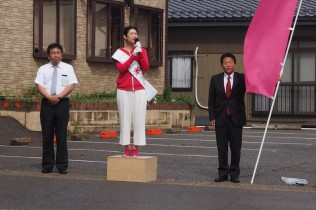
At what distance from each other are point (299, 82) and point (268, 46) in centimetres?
1964

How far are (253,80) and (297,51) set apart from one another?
1955 centimetres

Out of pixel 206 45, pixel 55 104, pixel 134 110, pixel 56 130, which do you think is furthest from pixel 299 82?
pixel 134 110

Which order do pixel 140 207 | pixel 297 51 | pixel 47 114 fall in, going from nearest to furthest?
1. pixel 140 207
2. pixel 47 114
3. pixel 297 51

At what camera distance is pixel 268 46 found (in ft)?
39.3

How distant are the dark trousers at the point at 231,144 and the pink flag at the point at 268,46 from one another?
2.01 feet

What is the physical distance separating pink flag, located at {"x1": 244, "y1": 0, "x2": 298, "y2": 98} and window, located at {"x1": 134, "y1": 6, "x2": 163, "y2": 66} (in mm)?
15379

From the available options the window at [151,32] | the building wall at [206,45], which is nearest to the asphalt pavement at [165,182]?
the window at [151,32]

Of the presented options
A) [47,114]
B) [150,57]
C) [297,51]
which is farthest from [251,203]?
[297,51]

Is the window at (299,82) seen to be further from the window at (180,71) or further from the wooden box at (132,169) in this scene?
the wooden box at (132,169)

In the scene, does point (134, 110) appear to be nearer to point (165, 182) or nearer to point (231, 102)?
point (165, 182)

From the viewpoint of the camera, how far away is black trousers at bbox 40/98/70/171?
13.0m

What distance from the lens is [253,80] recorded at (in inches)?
473

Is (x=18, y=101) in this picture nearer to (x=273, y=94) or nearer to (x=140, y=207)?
(x=273, y=94)

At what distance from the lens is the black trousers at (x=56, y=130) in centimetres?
1295
